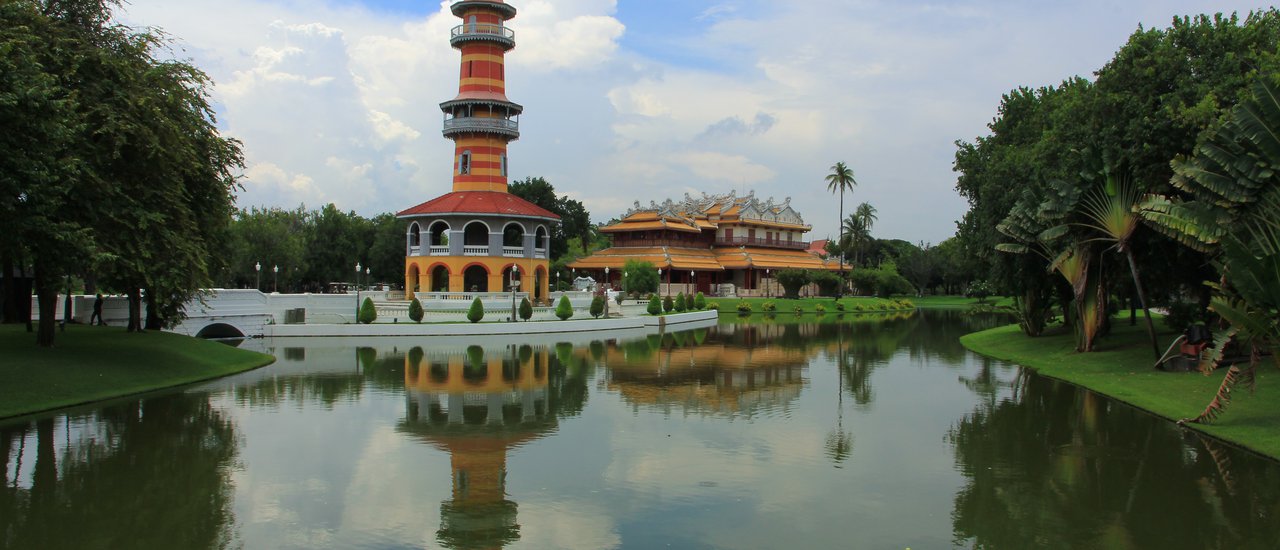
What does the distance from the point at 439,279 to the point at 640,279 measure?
1509 centimetres

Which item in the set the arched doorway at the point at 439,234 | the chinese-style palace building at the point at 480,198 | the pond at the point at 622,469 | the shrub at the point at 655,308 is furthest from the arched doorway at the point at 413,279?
the pond at the point at 622,469

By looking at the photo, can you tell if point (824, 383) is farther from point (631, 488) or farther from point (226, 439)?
point (226, 439)

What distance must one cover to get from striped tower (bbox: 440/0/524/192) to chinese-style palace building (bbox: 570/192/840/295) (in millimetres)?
22316

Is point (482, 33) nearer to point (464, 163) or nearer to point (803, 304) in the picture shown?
point (464, 163)

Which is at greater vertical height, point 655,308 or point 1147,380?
point 655,308

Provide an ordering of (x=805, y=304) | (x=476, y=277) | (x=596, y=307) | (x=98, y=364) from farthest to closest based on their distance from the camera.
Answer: (x=805, y=304) < (x=476, y=277) < (x=596, y=307) < (x=98, y=364)

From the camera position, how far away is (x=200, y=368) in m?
25.3

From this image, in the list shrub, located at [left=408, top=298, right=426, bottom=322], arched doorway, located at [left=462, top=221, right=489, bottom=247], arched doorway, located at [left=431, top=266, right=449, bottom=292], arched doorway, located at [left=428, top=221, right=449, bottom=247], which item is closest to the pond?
shrub, located at [left=408, top=298, right=426, bottom=322]

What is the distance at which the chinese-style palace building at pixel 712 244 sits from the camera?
79188 mm

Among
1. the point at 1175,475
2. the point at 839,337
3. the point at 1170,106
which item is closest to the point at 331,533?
the point at 1175,475

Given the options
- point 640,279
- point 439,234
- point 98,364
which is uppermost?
point 439,234

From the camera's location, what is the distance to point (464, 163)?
186ft

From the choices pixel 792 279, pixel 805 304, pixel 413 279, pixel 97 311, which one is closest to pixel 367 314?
pixel 97 311

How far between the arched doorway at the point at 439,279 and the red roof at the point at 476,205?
4.42 meters
